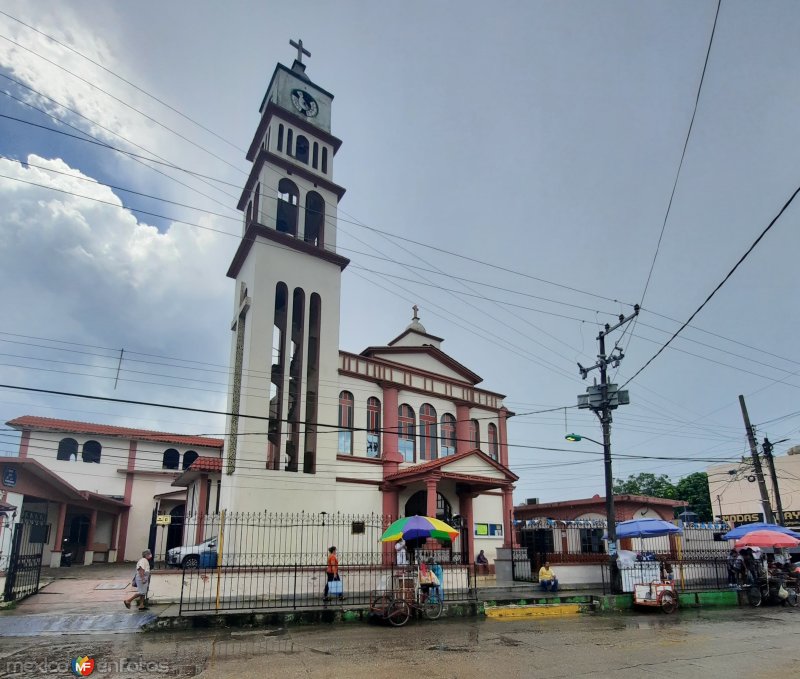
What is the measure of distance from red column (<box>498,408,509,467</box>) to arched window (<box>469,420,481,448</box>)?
3.99 feet

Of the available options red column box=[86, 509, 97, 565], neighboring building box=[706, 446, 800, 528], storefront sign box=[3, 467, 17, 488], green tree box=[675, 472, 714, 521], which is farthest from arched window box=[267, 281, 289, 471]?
green tree box=[675, 472, 714, 521]

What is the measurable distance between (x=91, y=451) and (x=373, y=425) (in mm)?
20522

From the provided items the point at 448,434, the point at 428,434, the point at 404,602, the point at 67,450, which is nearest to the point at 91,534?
the point at 67,450

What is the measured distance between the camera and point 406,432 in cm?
2648

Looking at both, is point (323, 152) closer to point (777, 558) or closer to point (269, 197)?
point (269, 197)

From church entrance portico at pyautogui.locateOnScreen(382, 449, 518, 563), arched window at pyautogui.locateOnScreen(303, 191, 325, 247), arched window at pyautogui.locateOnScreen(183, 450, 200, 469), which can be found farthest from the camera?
arched window at pyautogui.locateOnScreen(183, 450, 200, 469)

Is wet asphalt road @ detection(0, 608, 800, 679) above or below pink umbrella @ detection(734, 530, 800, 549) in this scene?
below

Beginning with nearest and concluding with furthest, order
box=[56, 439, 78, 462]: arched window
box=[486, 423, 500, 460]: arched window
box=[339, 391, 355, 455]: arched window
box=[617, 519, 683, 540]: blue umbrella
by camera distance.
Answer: box=[617, 519, 683, 540]: blue umbrella, box=[339, 391, 355, 455]: arched window, box=[486, 423, 500, 460]: arched window, box=[56, 439, 78, 462]: arched window

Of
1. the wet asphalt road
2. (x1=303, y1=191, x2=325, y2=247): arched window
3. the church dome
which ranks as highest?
(x1=303, y1=191, x2=325, y2=247): arched window

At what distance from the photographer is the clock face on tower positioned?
26.9 m

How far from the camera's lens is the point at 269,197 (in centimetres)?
2475

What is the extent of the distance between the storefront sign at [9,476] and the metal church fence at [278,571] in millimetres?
5550

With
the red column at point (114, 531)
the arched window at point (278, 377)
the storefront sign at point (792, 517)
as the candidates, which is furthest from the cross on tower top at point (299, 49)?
the storefront sign at point (792, 517)

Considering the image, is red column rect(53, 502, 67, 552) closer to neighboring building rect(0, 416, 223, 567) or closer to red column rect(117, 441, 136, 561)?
neighboring building rect(0, 416, 223, 567)
